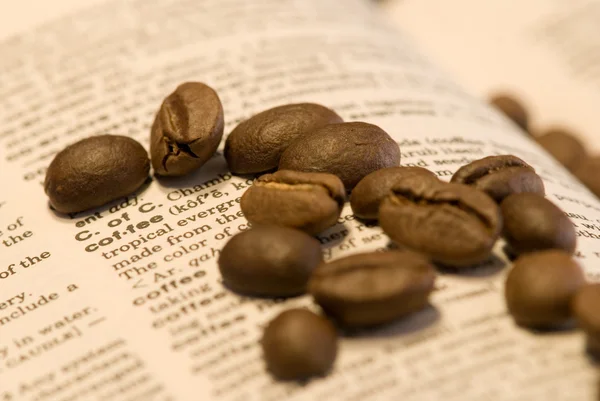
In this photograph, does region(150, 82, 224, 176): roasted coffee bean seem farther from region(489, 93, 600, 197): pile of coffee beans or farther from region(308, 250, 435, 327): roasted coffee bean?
region(489, 93, 600, 197): pile of coffee beans

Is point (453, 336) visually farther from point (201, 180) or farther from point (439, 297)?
point (201, 180)

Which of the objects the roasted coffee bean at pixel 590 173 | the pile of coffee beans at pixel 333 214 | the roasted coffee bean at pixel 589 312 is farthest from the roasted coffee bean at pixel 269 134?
the roasted coffee bean at pixel 590 173

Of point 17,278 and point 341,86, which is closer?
point 17,278

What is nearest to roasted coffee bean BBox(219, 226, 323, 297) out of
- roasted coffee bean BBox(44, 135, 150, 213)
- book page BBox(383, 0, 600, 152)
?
roasted coffee bean BBox(44, 135, 150, 213)

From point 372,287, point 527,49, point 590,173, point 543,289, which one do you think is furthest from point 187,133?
point 527,49

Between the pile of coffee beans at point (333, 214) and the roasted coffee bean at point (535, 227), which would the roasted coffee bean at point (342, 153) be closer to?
the pile of coffee beans at point (333, 214)

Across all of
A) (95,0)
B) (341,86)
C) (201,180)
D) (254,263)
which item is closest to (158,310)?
(254,263)

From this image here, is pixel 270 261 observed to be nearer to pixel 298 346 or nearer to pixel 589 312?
pixel 298 346
